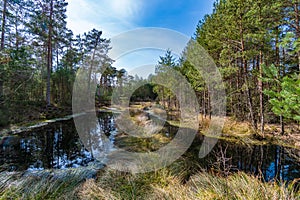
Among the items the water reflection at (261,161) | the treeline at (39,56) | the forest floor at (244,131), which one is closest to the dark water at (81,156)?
the water reflection at (261,161)

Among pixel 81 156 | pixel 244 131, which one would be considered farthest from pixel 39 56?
pixel 244 131

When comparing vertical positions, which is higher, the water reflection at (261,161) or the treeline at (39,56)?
the treeline at (39,56)

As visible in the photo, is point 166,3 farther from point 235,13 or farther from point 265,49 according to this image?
point 265,49

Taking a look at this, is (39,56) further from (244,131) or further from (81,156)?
(244,131)

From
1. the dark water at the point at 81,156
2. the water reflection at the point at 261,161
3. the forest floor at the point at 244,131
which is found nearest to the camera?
the water reflection at the point at 261,161

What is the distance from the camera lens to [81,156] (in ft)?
18.4

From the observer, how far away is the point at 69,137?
26.8 ft

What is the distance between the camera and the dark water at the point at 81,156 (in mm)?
4700

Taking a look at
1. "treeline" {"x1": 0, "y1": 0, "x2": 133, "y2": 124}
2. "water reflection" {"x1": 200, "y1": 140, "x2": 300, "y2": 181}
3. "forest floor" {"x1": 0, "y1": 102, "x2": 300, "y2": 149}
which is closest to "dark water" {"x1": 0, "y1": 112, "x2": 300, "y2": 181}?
"water reflection" {"x1": 200, "y1": 140, "x2": 300, "y2": 181}

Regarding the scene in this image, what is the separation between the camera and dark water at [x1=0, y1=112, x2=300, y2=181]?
470 centimetres

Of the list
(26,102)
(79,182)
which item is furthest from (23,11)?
(79,182)

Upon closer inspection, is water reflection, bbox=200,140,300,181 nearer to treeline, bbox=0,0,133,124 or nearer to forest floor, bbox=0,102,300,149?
forest floor, bbox=0,102,300,149

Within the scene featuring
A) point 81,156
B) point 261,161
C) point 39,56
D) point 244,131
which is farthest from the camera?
point 39,56

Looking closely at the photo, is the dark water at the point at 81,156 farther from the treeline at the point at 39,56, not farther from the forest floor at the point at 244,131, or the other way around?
the treeline at the point at 39,56
